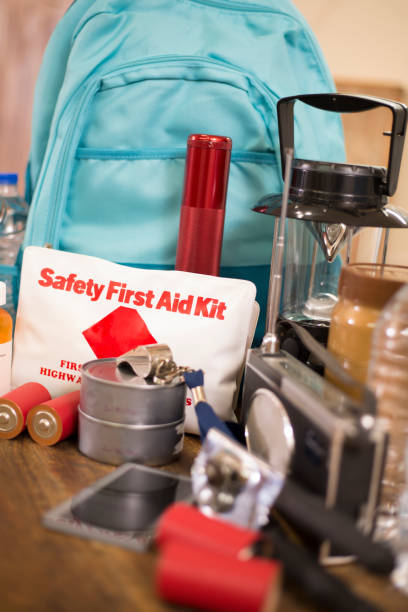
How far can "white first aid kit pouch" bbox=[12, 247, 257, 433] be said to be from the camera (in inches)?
21.5

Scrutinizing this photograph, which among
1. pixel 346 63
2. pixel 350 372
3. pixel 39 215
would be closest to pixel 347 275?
pixel 350 372

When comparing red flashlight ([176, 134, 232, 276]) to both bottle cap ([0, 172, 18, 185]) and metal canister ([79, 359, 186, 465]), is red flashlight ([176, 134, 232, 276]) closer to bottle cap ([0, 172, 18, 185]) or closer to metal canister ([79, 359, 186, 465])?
metal canister ([79, 359, 186, 465])

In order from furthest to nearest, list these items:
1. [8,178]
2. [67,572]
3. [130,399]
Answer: [8,178]
[130,399]
[67,572]

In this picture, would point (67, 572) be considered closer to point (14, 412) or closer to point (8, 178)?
point (14, 412)

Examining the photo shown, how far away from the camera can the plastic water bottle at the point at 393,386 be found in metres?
0.40

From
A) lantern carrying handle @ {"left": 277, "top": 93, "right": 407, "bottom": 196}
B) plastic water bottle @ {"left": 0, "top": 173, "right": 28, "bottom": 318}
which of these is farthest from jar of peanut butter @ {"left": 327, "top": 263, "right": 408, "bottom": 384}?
plastic water bottle @ {"left": 0, "top": 173, "right": 28, "bottom": 318}

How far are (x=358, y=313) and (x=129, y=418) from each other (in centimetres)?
17

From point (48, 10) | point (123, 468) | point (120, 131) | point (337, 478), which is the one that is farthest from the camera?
point (48, 10)

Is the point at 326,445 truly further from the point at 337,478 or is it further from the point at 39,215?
the point at 39,215

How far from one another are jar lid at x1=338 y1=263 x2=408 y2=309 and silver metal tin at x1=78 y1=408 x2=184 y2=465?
16 cm

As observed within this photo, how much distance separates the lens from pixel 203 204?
587 mm

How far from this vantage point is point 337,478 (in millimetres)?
366

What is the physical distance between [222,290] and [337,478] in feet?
0.72

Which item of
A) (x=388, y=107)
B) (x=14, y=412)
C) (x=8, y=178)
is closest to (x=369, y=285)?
(x=388, y=107)
